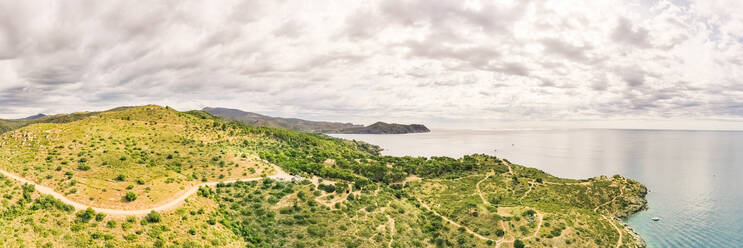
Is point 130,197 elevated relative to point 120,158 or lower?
lower

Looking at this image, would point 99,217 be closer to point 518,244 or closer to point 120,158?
point 120,158

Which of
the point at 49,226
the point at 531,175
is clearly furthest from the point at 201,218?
the point at 531,175

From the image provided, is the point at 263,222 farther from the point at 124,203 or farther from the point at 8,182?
the point at 8,182

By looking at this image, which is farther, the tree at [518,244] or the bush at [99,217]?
the tree at [518,244]

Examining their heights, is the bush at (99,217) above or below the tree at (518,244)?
above

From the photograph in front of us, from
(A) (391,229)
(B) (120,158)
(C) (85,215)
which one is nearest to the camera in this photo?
(C) (85,215)

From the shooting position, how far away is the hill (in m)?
39.0

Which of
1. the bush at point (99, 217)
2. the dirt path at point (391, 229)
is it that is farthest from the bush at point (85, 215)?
the dirt path at point (391, 229)

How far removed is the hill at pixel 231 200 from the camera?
39.0 m

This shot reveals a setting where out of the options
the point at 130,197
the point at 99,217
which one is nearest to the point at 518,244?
the point at 130,197

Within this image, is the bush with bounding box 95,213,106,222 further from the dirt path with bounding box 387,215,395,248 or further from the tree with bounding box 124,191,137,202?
the dirt path with bounding box 387,215,395,248

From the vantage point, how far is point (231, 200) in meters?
59.5

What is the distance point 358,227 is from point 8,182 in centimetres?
4980

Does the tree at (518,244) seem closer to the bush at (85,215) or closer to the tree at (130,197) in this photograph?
the tree at (130,197)
